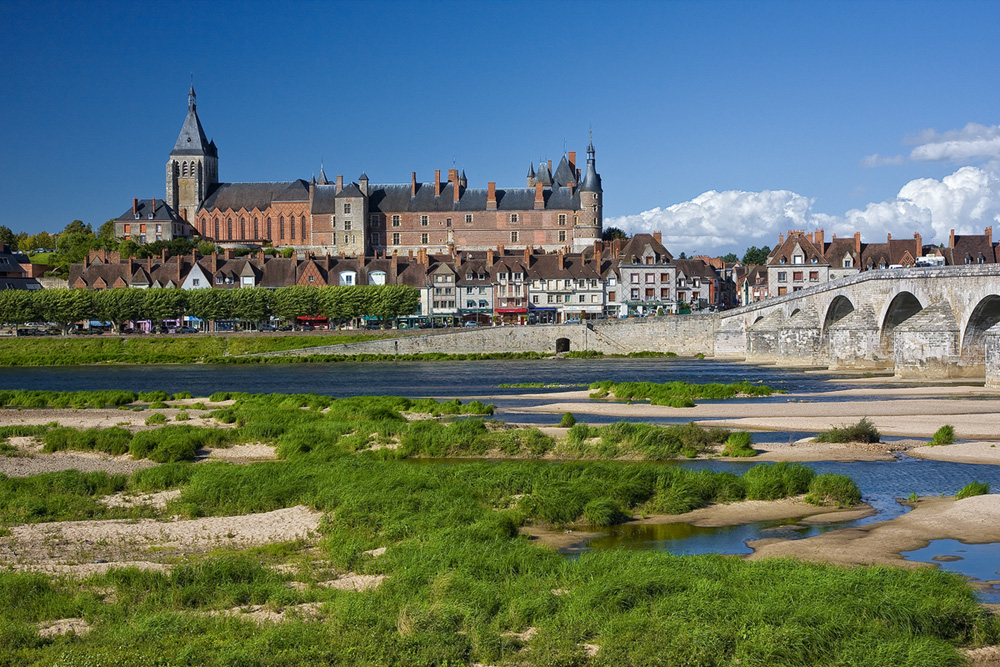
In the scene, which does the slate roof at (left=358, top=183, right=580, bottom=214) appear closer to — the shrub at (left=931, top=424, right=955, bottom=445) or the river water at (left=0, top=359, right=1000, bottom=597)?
the river water at (left=0, top=359, right=1000, bottom=597)

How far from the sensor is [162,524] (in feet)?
54.6

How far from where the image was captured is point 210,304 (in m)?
85.6

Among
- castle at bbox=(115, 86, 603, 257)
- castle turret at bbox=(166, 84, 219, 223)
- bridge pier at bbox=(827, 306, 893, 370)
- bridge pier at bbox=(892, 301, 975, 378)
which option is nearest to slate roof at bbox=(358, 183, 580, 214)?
castle at bbox=(115, 86, 603, 257)

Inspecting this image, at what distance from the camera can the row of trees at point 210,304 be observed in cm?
8456

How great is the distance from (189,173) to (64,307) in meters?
52.7

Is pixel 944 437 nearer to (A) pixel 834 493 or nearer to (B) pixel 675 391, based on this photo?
(A) pixel 834 493

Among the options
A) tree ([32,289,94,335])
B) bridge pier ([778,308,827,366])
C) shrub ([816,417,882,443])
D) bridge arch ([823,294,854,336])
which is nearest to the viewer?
shrub ([816,417,882,443])

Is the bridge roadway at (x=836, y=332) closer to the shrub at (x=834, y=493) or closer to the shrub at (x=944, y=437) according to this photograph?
the shrub at (x=944, y=437)

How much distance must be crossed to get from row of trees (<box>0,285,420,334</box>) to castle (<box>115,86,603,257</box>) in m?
37.5

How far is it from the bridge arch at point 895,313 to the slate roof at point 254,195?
294ft

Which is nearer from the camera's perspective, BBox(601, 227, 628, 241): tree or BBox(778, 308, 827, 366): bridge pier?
BBox(778, 308, 827, 366): bridge pier

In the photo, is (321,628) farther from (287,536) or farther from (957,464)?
(957,464)

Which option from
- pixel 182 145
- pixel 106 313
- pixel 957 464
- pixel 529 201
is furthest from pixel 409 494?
pixel 182 145

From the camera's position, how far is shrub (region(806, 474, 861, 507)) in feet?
58.7
